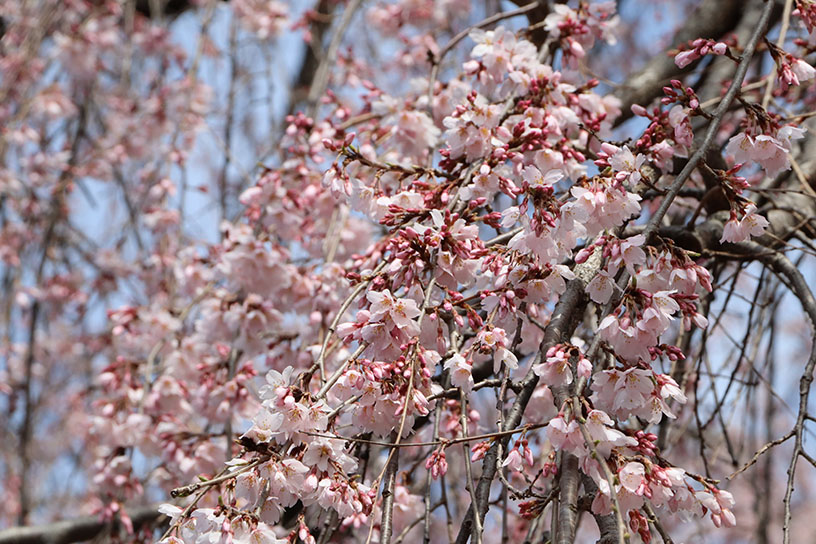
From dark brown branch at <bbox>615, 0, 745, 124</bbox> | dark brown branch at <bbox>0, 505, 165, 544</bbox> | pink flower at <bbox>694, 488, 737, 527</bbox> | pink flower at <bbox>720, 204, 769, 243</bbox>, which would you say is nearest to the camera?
pink flower at <bbox>694, 488, 737, 527</bbox>

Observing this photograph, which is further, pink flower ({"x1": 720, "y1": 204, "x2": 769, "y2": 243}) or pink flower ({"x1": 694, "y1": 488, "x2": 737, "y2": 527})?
pink flower ({"x1": 720, "y1": 204, "x2": 769, "y2": 243})

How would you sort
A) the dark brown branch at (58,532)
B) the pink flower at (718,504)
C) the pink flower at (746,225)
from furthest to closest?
the dark brown branch at (58,532)
the pink flower at (746,225)
the pink flower at (718,504)

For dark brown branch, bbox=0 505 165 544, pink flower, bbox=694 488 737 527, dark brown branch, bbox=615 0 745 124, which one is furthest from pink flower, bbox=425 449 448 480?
dark brown branch, bbox=0 505 165 544

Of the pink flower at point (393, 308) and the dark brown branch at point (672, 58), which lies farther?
the dark brown branch at point (672, 58)

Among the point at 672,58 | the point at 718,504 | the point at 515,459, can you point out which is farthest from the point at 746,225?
the point at 672,58

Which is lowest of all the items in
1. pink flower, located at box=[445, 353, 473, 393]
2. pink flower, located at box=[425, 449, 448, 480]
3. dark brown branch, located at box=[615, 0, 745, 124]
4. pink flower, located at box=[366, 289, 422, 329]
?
pink flower, located at box=[425, 449, 448, 480]

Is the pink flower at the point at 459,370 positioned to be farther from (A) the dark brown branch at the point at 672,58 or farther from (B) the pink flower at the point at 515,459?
(A) the dark brown branch at the point at 672,58

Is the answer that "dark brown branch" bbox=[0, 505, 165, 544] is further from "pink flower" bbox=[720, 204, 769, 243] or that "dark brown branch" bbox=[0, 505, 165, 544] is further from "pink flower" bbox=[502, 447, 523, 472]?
"pink flower" bbox=[720, 204, 769, 243]

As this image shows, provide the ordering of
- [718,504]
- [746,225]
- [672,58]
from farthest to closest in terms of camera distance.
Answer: [672,58], [746,225], [718,504]

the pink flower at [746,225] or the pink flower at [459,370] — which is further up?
the pink flower at [746,225]

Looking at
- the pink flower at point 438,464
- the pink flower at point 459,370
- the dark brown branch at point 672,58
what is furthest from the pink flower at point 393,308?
the dark brown branch at point 672,58

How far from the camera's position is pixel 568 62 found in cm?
209

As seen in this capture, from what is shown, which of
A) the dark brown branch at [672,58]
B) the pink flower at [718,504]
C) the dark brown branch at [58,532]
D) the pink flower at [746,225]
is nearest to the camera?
the pink flower at [718,504]

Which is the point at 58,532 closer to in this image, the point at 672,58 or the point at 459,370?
the point at 459,370
